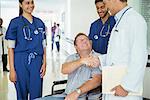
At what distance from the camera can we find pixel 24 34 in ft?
7.70

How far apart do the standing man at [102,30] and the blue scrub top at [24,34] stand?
59 cm

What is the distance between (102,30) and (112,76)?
90 cm

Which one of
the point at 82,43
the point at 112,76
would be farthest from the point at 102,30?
the point at 112,76

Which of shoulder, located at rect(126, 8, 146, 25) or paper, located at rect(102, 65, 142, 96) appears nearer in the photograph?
shoulder, located at rect(126, 8, 146, 25)

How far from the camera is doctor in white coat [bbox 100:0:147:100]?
1534 millimetres

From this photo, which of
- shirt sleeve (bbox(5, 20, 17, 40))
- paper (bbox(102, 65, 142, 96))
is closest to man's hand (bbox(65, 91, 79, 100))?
paper (bbox(102, 65, 142, 96))

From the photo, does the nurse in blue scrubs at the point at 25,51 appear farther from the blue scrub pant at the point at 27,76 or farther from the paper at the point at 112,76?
the paper at the point at 112,76

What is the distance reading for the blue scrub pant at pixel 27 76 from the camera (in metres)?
2.36

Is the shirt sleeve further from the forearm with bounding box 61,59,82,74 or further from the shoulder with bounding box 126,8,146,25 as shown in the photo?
the shoulder with bounding box 126,8,146,25

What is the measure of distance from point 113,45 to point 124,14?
222 millimetres

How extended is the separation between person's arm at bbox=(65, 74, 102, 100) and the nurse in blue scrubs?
59 cm

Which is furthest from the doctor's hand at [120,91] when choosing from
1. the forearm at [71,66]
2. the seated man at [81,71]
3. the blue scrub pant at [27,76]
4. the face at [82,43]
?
the blue scrub pant at [27,76]

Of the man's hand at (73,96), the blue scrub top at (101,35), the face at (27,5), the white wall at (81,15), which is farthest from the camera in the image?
the white wall at (81,15)

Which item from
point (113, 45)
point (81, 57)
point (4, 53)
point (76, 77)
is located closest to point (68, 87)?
point (76, 77)
